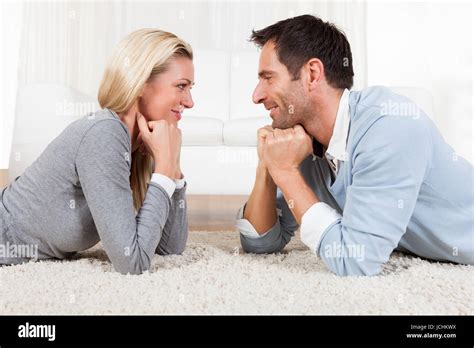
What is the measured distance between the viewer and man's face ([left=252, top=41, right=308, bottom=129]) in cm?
138

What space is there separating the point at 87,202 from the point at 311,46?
0.68 m

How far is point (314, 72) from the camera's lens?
54.5 inches

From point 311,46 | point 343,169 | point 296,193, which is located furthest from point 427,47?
point 296,193

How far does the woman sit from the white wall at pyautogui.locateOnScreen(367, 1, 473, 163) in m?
2.89

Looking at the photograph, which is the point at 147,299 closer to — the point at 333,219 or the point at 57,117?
the point at 333,219

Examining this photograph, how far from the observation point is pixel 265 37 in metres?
1.45

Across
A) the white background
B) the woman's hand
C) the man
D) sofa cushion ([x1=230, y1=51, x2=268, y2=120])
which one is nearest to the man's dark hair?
the man

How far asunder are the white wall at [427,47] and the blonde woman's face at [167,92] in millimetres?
2833

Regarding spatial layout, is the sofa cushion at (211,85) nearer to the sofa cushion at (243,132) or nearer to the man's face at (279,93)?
the sofa cushion at (243,132)

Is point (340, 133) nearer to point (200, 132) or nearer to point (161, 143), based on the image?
point (161, 143)

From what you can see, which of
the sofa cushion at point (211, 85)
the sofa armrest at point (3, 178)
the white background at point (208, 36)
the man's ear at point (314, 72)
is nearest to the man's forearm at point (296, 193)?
the man's ear at point (314, 72)

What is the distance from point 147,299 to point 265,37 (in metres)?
0.76
